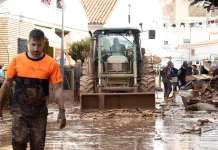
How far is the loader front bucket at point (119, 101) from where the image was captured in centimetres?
1595

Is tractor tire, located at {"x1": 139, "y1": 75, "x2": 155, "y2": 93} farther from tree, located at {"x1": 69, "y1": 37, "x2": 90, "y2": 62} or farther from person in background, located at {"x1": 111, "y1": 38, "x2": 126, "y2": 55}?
tree, located at {"x1": 69, "y1": 37, "x2": 90, "y2": 62}

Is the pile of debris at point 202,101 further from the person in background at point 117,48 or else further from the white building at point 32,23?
the white building at point 32,23

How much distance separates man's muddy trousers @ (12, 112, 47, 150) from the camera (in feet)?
22.3

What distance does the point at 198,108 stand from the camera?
17172 millimetres

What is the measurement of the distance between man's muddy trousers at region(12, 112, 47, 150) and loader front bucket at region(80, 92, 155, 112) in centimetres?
897

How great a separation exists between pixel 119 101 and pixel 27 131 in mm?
9315

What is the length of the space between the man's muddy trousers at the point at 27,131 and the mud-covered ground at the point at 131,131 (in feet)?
8.71

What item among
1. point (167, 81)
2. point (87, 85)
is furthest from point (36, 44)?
point (167, 81)

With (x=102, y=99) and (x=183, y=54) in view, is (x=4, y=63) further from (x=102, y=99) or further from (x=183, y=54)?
(x=183, y=54)

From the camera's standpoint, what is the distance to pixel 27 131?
6820 millimetres

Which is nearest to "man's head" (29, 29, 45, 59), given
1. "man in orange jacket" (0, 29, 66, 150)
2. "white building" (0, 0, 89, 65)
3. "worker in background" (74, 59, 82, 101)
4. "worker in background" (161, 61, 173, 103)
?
"man in orange jacket" (0, 29, 66, 150)

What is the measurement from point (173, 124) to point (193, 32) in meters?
44.5

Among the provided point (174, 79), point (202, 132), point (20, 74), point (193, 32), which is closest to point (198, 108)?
point (202, 132)

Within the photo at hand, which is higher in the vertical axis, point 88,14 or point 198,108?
point 88,14
